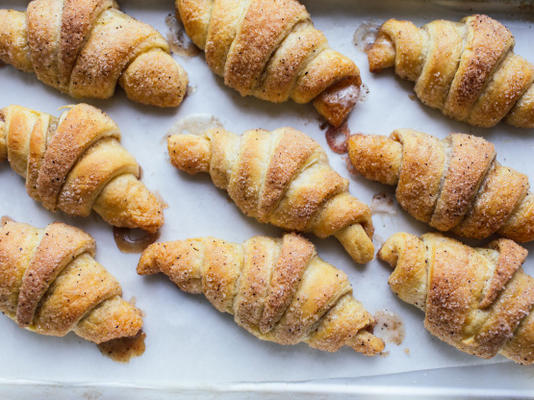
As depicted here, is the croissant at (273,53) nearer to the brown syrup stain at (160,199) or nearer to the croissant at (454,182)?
the croissant at (454,182)

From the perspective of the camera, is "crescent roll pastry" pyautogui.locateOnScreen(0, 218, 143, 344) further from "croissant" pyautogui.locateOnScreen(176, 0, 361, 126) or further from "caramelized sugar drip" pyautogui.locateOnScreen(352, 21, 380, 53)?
"caramelized sugar drip" pyautogui.locateOnScreen(352, 21, 380, 53)

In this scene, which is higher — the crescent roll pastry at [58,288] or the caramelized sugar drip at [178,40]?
the caramelized sugar drip at [178,40]

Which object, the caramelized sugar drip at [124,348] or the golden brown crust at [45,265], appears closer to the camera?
the golden brown crust at [45,265]

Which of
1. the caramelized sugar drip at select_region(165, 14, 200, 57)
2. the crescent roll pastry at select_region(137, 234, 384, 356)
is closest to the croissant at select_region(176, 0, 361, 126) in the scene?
the caramelized sugar drip at select_region(165, 14, 200, 57)

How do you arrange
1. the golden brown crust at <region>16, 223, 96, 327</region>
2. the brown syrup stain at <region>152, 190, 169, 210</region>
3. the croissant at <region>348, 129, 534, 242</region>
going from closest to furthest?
the golden brown crust at <region>16, 223, 96, 327</region> < the croissant at <region>348, 129, 534, 242</region> < the brown syrup stain at <region>152, 190, 169, 210</region>

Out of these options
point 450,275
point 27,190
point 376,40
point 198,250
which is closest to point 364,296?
point 450,275

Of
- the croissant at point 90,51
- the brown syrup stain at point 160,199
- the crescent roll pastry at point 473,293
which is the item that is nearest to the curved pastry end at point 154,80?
the croissant at point 90,51

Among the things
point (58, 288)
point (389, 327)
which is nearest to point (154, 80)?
point (58, 288)

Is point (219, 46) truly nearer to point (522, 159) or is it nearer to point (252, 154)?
point (252, 154)
